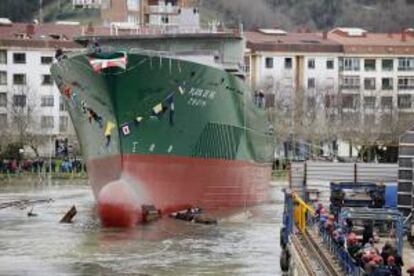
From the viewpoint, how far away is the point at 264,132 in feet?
197

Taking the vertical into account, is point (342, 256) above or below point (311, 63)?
below

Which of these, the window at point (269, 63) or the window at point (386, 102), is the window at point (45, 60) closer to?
the window at point (269, 63)

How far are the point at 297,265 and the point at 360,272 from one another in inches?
271

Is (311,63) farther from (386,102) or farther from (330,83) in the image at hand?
(386,102)

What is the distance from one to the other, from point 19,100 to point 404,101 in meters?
36.2

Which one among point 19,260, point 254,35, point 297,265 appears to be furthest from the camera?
point 254,35

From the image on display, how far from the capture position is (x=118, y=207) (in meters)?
39.7

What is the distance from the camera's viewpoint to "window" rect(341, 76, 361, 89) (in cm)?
10623

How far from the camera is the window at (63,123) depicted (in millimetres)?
98375

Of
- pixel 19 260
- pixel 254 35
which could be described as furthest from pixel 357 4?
pixel 19 260

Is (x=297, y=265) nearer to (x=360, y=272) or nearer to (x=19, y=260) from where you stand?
(x=360, y=272)

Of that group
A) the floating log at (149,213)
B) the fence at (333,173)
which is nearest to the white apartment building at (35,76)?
the floating log at (149,213)

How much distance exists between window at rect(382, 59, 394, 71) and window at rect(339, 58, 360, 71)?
288 centimetres

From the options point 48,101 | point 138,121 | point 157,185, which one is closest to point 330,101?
point 48,101
